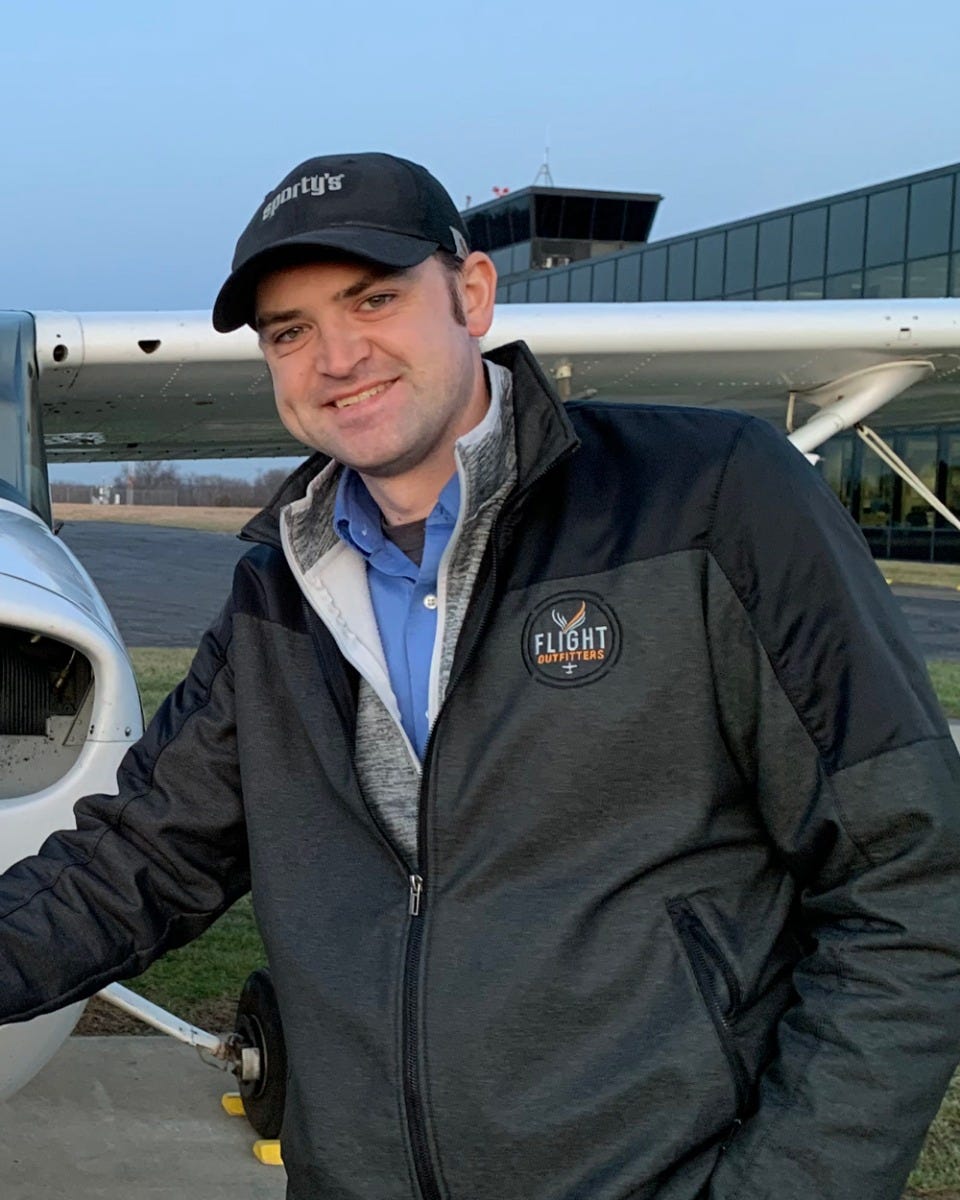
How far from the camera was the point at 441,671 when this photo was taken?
155cm

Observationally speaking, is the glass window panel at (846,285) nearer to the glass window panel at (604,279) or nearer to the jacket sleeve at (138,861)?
the glass window panel at (604,279)

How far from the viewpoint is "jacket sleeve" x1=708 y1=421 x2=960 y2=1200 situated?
4.38 ft

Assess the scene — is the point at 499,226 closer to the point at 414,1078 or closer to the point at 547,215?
the point at 547,215

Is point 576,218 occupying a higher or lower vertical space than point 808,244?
higher

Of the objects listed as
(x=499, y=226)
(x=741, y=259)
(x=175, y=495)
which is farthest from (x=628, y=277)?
(x=175, y=495)

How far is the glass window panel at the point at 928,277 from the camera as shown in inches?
1049

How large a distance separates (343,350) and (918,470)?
96.1 ft

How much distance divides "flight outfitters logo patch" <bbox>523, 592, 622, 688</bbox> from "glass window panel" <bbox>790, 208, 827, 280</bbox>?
1154 inches

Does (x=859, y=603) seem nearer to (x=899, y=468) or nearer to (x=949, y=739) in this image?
(x=949, y=739)

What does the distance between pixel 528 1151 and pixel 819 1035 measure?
0.32 metres

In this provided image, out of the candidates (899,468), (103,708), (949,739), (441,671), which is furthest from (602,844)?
(899,468)

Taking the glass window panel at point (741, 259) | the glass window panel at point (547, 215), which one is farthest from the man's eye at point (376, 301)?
the glass window panel at point (547, 215)

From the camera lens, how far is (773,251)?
30312 millimetres

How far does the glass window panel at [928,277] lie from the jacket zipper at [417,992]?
26.8 metres
